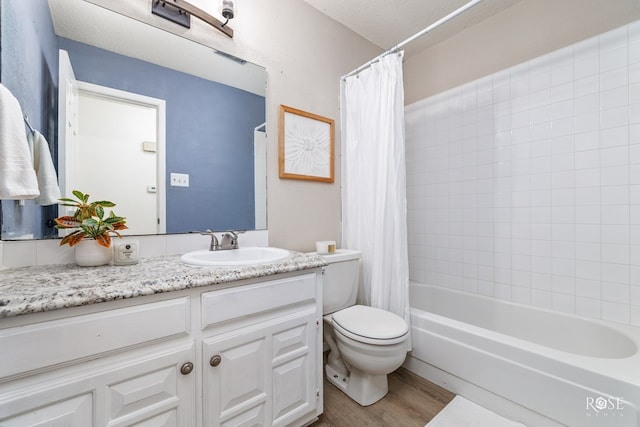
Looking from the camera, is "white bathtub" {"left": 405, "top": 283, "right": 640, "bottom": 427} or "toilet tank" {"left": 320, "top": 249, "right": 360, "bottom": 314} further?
"toilet tank" {"left": 320, "top": 249, "right": 360, "bottom": 314}

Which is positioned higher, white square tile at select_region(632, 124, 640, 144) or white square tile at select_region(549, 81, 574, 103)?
white square tile at select_region(549, 81, 574, 103)

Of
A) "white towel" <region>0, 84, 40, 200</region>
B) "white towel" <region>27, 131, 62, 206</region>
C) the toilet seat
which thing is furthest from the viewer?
the toilet seat

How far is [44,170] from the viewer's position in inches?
39.9

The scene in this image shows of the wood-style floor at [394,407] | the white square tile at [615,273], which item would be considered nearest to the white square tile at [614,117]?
the white square tile at [615,273]

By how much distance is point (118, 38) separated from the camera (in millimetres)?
1202

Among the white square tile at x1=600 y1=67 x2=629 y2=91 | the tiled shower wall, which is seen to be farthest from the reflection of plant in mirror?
the white square tile at x1=600 y1=67 x2=629 y2=91

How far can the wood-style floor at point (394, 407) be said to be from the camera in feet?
4.32

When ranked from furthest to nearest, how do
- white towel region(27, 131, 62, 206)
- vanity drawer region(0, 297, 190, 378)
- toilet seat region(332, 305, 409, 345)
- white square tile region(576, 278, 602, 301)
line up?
white square tile region(576, 278, 602, 301), toilet seat region(332, 305, 409, 345), white towel region(27, 131, 62, 206), vanity drawer region(0, 297, 190, 378)

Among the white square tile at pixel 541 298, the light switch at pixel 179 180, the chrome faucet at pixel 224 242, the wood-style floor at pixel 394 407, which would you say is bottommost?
the wood-style floor at pixel 394 407

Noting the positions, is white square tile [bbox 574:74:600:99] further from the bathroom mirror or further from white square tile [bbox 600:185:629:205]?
the bathroom mirror

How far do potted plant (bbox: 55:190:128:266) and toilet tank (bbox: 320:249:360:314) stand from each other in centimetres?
106

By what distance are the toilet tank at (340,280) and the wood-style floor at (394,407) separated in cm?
48

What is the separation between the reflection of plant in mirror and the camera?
Result: 1000mm

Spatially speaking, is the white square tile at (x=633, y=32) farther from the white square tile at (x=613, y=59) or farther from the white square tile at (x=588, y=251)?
the white square tile at (x=588, y=251)
